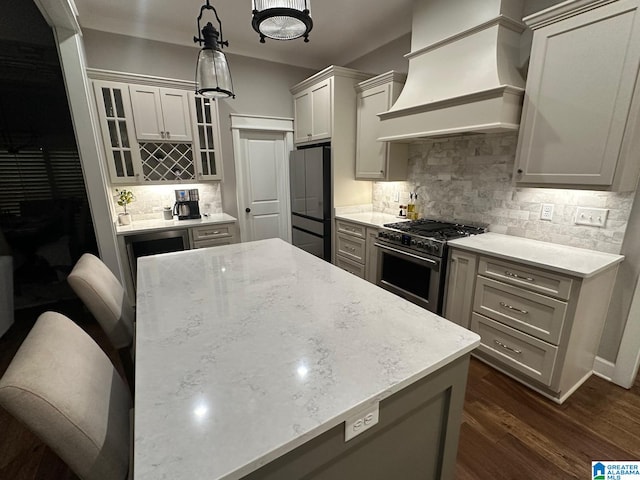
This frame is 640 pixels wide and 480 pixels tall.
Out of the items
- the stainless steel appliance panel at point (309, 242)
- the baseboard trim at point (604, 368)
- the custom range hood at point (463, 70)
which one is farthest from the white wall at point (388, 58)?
the baseboard trim at point (604, 368)

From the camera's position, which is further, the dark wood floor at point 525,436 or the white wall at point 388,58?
the white wall at point 388,58

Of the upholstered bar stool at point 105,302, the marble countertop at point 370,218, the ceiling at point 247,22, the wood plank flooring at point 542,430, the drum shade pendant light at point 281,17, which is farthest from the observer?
the marble countertop at point 370,218

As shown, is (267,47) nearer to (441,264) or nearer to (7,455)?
(441,264)

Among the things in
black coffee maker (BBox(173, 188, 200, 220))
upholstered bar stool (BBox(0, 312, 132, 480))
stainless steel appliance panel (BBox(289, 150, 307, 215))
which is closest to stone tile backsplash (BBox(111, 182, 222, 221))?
black coffee maker (BBox(173, 188, 200, 220))

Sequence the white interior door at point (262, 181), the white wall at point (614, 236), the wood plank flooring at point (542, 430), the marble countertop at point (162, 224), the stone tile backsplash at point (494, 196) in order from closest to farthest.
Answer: the wood plank flooring at point (542, 430)
the white wall at point (614, 236)
the stone tile backsplash at point (494, 196)
the marble countertop at point (162, 224)
the white interior door at point (262, 181)

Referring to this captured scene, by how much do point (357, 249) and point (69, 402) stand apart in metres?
2.82

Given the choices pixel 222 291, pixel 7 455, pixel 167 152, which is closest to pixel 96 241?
pixel 167 152

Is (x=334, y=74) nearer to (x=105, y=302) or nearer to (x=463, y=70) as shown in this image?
(x=463, y=70)

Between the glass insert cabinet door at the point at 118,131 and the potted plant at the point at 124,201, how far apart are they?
0.79 ft

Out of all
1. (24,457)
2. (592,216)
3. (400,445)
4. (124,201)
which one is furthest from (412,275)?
(124,201)

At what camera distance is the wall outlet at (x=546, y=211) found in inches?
85.4

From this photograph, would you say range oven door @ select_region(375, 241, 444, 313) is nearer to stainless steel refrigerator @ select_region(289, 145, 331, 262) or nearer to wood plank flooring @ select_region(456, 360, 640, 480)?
wood plank flooring @ select_region(456, 360, 640, 480)

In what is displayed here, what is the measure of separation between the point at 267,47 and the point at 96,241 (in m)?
2.91

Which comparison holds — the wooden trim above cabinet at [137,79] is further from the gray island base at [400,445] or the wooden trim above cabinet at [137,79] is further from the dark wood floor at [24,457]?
the gray island base at [400,445]
